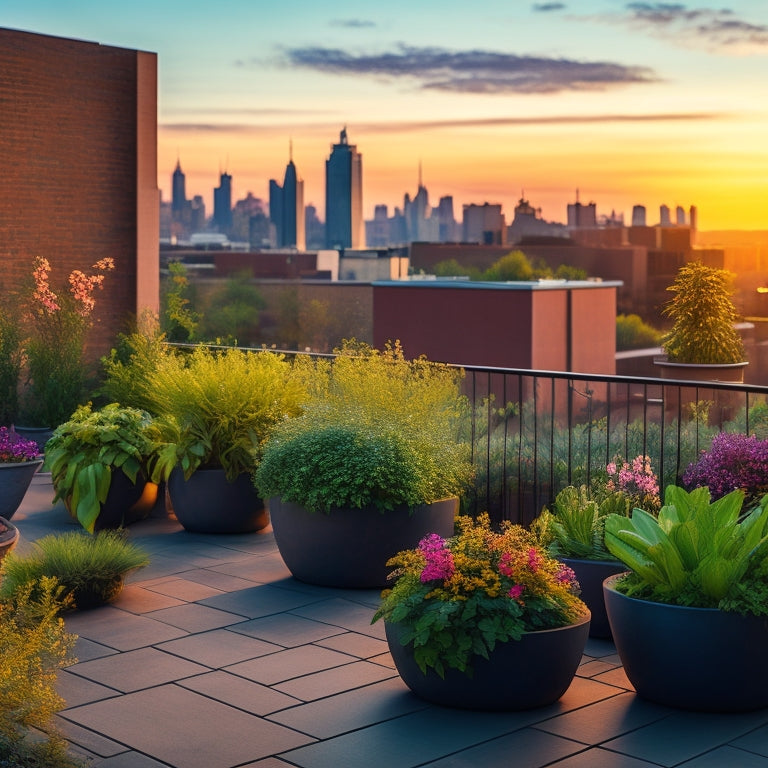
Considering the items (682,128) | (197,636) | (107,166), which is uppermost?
(682,128)

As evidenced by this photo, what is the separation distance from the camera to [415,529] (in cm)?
646

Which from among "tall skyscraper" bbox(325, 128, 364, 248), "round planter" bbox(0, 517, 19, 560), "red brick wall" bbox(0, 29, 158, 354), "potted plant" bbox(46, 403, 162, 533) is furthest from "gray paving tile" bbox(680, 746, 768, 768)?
"tall skyscraper" bbox(325, 128, 364, 248)

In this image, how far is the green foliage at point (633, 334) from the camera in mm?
70125

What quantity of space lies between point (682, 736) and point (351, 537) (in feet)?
8.00

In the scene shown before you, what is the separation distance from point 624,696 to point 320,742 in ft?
4.23

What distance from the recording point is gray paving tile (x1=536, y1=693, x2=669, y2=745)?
4.37 meters

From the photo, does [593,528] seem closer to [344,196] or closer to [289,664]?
[289,664]

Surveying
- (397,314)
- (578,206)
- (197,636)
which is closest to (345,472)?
(197,636)

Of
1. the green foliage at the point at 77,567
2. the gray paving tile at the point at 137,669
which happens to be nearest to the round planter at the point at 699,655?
the gray paving tile at the point at 137,669

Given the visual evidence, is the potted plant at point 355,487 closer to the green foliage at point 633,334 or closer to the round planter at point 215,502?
the round planter at point 215,502

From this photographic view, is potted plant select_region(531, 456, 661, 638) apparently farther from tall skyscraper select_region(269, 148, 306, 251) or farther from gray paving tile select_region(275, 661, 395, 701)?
tall skyscraper select_region(269, 148, 306, 251)

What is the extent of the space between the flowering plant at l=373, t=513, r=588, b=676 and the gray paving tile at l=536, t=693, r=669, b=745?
13.4 inches

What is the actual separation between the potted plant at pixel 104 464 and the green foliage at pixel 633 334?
207 feet

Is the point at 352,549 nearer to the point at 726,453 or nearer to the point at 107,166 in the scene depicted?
the point at 726,453
